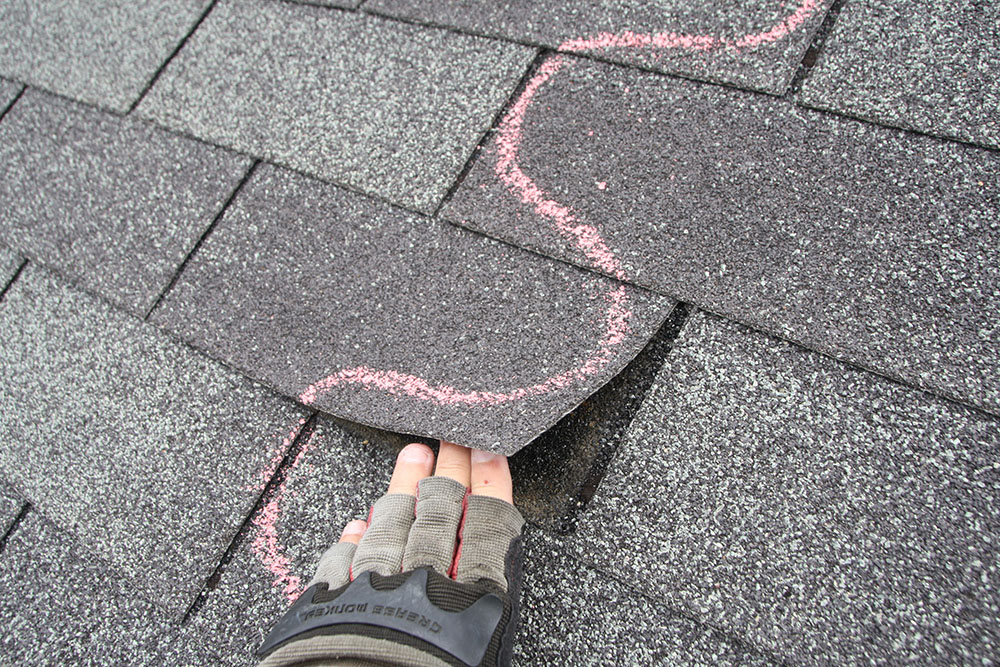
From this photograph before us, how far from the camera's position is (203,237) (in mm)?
1898

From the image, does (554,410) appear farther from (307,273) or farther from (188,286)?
(188,286)

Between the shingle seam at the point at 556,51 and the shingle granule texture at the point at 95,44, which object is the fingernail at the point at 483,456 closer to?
the shingle seam at the point at 556,51

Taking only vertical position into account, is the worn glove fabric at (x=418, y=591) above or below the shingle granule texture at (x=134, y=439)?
above

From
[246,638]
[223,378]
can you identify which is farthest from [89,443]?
[246,638]

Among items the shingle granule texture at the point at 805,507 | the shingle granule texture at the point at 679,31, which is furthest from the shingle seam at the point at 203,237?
the shingle granule texture at the point at 805,507

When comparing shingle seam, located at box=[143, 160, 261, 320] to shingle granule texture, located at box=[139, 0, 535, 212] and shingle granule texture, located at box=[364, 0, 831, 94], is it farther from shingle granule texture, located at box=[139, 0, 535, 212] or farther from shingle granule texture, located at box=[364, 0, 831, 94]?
shingle granule texture, located at box=[364, 0, 831, 94]

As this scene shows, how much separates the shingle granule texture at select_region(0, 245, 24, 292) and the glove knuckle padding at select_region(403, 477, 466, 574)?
59.7 inches

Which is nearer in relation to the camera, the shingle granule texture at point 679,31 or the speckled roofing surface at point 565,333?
the speckled roofing surface at point 565,333

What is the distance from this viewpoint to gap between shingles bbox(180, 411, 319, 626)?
4.85 ft

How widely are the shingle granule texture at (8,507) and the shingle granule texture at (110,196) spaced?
54 cm

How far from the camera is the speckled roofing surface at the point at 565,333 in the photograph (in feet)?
4.28

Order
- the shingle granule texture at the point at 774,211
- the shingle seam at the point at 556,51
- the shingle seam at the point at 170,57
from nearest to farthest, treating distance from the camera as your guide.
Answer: the shingle granule texture at the point at 774,211
the shingle seam at the point at 556,51
the shingle seam at the point at 170,57

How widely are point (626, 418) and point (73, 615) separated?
1319 millimetres

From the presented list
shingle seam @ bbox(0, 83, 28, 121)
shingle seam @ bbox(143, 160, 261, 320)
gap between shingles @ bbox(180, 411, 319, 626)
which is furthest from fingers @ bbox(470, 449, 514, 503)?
shingle seam @ bbox(0, 83, 28, 121)
